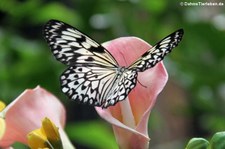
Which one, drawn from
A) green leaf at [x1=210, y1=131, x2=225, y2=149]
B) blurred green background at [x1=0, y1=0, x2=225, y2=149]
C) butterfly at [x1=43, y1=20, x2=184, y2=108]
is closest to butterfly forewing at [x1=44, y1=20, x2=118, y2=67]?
butterfly at [x1=43, y1=20, x2=184, y2=108]

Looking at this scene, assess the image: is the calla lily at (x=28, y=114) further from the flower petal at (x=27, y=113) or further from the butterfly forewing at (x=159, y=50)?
the butterfly forewing at (x=159, y=50)

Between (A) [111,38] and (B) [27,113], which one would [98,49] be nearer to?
(B) [27,113]

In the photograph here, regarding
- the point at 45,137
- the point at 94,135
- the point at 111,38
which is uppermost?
the point at 45,137

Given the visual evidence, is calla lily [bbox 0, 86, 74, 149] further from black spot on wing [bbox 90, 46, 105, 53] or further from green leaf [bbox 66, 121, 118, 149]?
green leaf [bbox 66, 121, 118, 149]

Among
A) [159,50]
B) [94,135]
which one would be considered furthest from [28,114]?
[94,135]

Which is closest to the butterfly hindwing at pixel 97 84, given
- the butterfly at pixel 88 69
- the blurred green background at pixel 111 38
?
the butterfly at pixel 88 69

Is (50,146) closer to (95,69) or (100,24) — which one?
(95,69)
